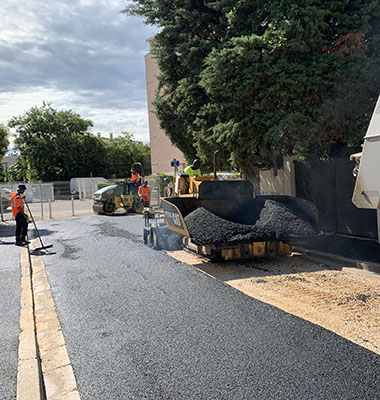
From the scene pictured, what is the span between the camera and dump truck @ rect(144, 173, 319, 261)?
7.21m

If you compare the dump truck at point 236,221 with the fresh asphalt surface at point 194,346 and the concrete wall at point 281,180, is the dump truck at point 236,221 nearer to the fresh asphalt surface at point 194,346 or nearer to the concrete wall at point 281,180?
the fresh asphalt surface at point 194,346

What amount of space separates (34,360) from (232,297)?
2.75 meters

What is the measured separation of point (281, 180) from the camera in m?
12.2

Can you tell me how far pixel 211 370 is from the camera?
3545 mm

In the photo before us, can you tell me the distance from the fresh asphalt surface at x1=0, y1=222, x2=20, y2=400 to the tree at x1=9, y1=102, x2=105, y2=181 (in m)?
34.6

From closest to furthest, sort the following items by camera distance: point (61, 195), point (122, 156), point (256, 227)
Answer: point (256, 227)
point (61, 195)
point (122, 156)

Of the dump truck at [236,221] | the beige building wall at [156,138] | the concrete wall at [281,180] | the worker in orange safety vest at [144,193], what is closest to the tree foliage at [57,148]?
the beige building wall at [156,138]

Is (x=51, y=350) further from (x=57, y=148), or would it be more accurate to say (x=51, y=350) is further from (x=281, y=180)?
(x=57, y=148)

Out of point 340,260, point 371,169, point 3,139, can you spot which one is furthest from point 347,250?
point 3,139

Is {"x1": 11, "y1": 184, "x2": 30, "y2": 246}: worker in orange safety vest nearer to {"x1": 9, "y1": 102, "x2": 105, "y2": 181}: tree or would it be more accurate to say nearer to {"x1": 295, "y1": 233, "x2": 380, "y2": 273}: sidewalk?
{"x1": 295, "y1": 233, "x2": 380, "y2": 273}: sidewalk

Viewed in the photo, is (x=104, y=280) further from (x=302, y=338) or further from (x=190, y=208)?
(x=302, y=338)

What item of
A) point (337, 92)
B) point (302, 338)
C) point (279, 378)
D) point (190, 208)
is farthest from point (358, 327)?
point (337, 92)

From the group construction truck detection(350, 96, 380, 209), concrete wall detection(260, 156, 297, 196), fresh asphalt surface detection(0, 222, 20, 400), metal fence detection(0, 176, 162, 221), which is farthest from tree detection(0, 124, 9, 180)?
construction truck detection(350, 96, 380, 209)

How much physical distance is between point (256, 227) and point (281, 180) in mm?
5166
